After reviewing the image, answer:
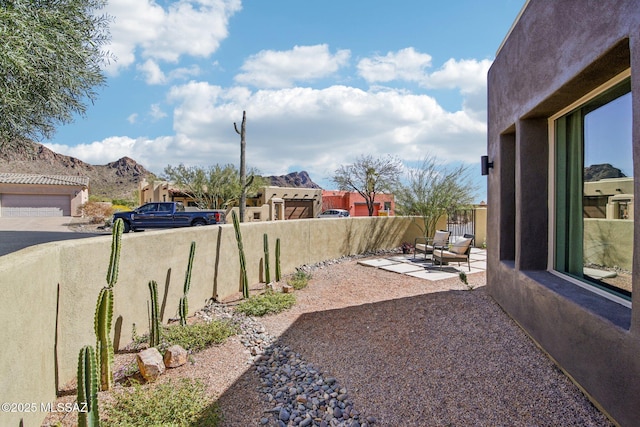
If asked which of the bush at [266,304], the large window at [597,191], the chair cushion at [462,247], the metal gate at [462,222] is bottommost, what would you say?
the bush at [266,304]

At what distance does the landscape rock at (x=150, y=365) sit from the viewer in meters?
3.99

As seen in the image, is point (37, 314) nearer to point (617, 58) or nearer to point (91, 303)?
point (91, 303)

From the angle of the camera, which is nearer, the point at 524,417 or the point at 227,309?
the point at 524,417

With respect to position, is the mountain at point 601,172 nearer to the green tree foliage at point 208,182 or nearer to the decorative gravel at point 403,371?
the decorative gravel at point 403,371

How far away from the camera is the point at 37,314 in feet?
10.3

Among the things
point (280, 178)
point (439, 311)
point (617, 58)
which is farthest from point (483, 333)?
point (280, 178)

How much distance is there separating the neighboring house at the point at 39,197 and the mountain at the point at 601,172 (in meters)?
35.6

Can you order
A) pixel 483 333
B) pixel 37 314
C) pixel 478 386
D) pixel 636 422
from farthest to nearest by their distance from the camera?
pixel 483 333 < pixel 478 386 < pixel 37 314 < pixel 636 422

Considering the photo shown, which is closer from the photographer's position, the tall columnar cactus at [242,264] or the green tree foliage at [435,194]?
the tall columnar cactus at [242,264]

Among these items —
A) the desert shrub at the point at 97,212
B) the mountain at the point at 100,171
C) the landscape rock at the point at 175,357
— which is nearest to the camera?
the landscape rock at the point at 175,357

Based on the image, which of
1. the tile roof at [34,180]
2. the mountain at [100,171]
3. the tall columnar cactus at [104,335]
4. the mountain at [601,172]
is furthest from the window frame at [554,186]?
the mountain at [100,171]

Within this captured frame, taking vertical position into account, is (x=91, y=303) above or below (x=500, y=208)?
below

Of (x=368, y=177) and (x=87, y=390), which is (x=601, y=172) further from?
(x=368, y=177)

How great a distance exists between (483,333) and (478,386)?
1168 millimetres
